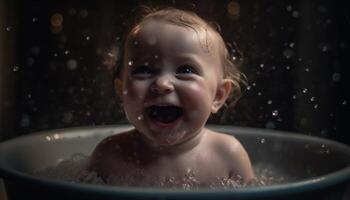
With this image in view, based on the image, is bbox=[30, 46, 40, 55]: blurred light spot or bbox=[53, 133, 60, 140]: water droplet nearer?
bbox=[53, 133, 60, 140]: water droplet

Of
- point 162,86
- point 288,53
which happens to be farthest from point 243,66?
point 162,86

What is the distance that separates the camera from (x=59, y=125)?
1.21 metres

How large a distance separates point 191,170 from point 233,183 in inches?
2.3

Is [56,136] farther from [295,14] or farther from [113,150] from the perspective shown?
[295,14]

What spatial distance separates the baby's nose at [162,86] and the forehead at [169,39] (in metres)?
0.05

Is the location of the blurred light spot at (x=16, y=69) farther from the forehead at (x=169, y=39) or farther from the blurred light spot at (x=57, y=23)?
the forehead at (x=169, y=39)

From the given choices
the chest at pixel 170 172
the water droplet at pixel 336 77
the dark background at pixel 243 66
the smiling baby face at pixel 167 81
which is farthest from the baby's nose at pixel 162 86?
the water droplet at pixel 336 77

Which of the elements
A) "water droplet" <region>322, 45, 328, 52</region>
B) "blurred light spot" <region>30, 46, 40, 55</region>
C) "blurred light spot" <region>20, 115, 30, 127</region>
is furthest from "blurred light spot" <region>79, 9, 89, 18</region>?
"water droplet" <region>322, 45, 328, 52</region>

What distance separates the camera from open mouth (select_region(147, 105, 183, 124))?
0.78m

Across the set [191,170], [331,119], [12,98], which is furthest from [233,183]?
[12,98]

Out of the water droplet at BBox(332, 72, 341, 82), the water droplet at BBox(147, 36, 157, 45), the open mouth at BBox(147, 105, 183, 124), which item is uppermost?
the water droplet at BBox(147, 36, 157, 45)

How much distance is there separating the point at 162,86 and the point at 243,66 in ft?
1.40

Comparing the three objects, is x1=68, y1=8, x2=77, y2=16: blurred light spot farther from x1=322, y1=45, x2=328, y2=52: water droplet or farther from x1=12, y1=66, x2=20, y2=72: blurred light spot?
x1=322, y1=45, x2=328, y2=52: water droplet

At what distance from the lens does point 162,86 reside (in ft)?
2.48
